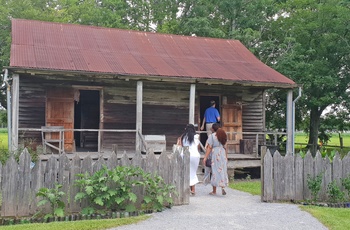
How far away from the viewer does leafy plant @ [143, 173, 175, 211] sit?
8.16 metres

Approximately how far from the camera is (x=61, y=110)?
1498 centimetres

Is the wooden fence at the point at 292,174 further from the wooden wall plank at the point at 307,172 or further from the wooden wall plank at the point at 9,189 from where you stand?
the wooden wall plank at the point at 9,189

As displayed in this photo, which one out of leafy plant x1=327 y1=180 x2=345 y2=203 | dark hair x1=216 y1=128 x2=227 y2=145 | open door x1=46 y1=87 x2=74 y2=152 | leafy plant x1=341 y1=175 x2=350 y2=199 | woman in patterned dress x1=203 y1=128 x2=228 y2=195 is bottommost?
leafy plant x1=327 y1=180 x2=345 y2=203

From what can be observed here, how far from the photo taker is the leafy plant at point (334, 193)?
957 cm

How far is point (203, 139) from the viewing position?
18.8 m

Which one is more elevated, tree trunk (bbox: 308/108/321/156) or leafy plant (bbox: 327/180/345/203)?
tree trunk (bbox: 308/108/321/156)

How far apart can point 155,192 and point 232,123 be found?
927 centimetres

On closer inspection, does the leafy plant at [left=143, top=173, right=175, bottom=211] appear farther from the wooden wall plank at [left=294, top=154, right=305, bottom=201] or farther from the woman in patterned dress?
the wooden wall plank at [left=294, top=154, right=305, bottom=201]

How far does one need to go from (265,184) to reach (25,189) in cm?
495

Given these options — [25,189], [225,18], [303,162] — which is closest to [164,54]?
[303,162]

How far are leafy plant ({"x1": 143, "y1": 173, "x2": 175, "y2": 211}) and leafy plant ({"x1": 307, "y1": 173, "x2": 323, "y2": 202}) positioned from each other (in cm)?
317

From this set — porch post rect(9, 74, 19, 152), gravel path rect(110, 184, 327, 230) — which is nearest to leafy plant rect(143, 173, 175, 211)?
gravel path rect(110, 184, 327, 230)

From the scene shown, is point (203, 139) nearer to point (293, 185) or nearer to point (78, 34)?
point (78, 34)

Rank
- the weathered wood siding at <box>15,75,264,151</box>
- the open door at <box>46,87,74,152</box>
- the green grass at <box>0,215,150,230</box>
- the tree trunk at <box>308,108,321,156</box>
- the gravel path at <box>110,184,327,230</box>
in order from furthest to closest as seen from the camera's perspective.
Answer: the tree trunk at <box>308,108,321,156</box> → the weathered wood siding at <box>15,75,264,151</box> → the open door at <box>46,87,74,152</box> → the gravel path at <box>110,184,327,230</box> → the green grass at <box>0,215,150,230</box>
